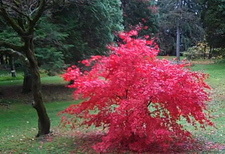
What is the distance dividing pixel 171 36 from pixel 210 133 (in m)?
31.1

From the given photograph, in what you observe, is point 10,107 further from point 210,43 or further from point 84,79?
point 210,43

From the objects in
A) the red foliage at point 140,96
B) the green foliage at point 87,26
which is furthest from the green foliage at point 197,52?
the red foliage at point 140,96

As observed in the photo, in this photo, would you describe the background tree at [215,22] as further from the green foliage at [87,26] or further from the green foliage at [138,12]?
the green foliage at [87,26]

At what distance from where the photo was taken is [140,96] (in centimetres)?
585

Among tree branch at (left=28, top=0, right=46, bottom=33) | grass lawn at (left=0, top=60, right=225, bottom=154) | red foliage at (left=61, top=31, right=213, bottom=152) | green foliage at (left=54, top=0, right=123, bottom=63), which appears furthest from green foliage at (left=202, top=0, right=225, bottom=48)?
red foliage at (left=61, top=31, right=213, bottom=152)

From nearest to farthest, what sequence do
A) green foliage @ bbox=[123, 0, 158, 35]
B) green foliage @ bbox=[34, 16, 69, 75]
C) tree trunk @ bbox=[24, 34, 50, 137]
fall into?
tree trunk @ bbox=[24, 34, 50, 137]
green foliage @ bbox=[34, 16, 69, 75]
green foliage @ bbox=[123, 0, 158, 35]

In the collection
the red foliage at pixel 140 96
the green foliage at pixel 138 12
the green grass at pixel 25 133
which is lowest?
the green grass at pixel 25 133

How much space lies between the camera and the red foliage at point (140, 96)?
19.2 feet

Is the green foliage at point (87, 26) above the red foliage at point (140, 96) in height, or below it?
above

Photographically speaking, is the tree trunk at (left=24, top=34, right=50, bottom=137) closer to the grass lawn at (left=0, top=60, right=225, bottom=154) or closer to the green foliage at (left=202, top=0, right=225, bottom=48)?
the grass lawn at (left=0, top=60, right=225, bottom=154)

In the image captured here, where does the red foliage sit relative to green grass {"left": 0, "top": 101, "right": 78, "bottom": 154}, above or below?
above

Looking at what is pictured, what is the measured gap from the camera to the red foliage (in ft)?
19.2

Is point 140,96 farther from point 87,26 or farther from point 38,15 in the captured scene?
point 87,26

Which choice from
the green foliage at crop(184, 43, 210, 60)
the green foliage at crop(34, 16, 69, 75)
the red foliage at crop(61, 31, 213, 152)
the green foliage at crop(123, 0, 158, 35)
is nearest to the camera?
the red foliage at crop(61, 31, 213, 152)
